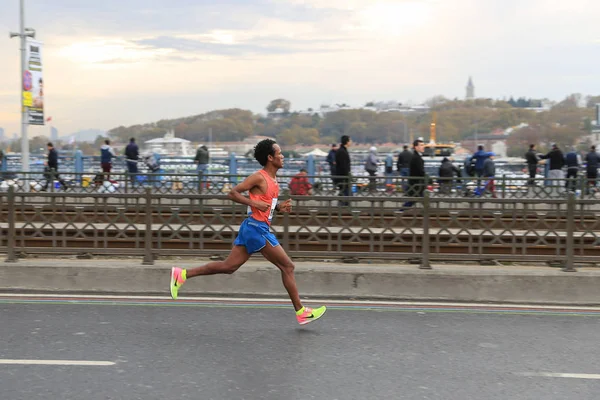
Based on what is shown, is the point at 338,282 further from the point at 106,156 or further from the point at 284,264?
the point at 106,156

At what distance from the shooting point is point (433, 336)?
709 centimetres

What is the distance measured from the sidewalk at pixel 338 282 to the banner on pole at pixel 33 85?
54.3 feet

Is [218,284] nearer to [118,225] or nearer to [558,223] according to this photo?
[118,225]

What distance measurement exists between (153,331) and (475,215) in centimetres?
457

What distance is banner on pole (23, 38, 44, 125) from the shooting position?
78.8ft

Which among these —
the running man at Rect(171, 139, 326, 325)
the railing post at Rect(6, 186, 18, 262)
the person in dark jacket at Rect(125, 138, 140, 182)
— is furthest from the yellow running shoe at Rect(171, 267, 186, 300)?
the person in dark jacket at Rect(125, 138, 140, 182)

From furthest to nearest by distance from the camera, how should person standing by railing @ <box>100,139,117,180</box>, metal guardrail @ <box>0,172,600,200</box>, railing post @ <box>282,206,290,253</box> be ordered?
person standing by railing @ <box>100,139,117,180</box> < metal guardrail @ <box>0,172,600,200</box> < railing post @ <box>282,206,290,253</box>

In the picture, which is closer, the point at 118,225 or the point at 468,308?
the point at 468,308

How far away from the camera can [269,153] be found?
7219mm

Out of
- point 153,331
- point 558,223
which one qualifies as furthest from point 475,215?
point 153,331

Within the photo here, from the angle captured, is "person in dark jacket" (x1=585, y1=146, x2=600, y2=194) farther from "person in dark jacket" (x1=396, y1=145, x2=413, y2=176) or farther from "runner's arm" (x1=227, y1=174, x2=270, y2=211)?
"runner's arm" (x1=227, y1=174, x2=270, y2=211)

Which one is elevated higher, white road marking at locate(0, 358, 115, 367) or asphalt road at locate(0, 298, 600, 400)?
white road marking at locate(0, 358, 115, 367)

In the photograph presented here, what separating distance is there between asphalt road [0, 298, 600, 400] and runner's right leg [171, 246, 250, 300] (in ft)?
1.40

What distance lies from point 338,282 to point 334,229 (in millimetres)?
770
